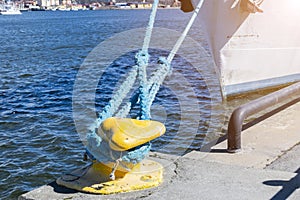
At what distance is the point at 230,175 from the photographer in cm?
489

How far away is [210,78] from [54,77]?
18.4 ft

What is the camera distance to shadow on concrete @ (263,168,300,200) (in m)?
4.36

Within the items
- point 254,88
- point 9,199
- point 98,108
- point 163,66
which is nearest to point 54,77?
point 98,108

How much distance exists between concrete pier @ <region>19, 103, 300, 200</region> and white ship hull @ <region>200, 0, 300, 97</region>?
16.9 feet

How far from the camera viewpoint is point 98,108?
12211 mm

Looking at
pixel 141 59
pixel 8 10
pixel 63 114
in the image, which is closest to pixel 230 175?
pixel 141 59

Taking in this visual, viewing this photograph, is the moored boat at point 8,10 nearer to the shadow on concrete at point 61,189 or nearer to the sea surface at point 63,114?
the sea surface at point 63,114

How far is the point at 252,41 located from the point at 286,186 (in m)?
7.54

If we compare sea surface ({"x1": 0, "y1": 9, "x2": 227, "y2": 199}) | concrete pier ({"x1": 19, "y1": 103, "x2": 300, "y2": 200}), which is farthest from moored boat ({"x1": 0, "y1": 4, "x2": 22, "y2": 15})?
concrete pier ({"x1": 19, "y1": 103, "x2": 300, "y2": 200})

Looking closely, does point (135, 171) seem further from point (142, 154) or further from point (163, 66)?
point (163, 66)

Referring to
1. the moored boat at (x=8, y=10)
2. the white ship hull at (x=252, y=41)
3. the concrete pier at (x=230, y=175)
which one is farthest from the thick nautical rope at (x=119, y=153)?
the moored boat at (x=8, y=10)

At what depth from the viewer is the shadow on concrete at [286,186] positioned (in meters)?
4.36

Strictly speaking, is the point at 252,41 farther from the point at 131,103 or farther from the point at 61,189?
the point at 61,189

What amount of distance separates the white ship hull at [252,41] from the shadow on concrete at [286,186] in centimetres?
670
